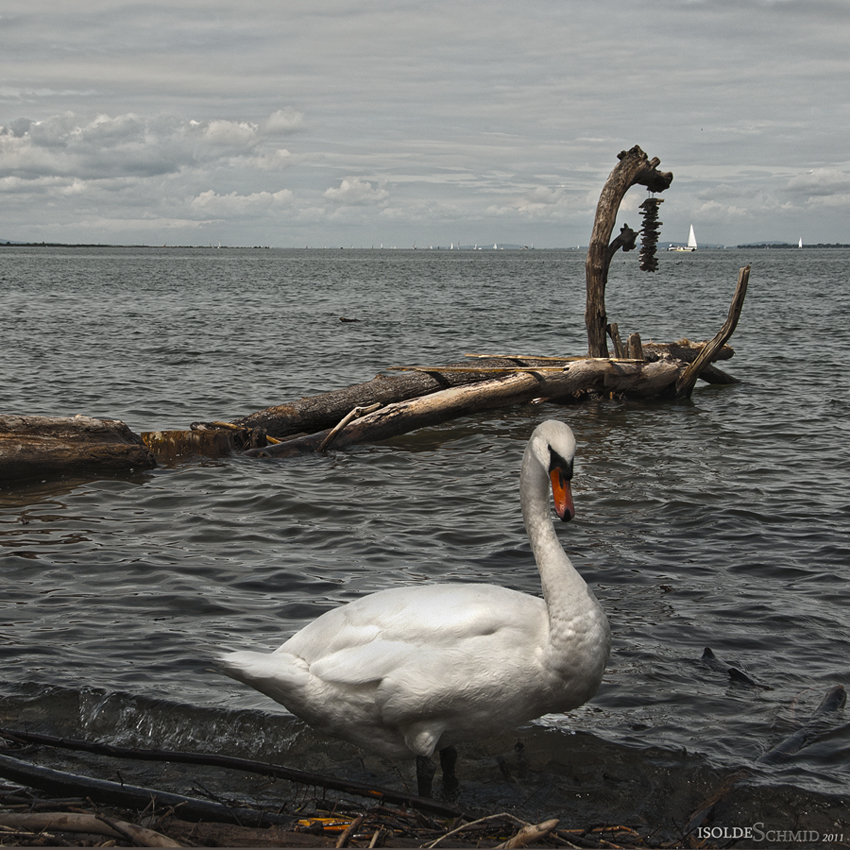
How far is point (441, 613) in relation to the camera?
4.31 m

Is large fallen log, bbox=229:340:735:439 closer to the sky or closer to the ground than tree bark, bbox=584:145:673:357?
closer to the ground

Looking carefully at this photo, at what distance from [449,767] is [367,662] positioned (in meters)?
0.92

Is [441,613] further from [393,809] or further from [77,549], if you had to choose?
[77,549]

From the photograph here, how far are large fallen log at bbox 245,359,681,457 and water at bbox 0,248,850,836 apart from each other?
0.91 ft

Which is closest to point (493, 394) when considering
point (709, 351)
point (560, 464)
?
point (709, 351)

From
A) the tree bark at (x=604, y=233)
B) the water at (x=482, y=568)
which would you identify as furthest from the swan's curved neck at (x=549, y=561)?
the tree bark at (x=604, y=233)

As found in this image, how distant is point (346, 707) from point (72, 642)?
109 inches

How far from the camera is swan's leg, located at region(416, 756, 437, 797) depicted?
4305 millimetres

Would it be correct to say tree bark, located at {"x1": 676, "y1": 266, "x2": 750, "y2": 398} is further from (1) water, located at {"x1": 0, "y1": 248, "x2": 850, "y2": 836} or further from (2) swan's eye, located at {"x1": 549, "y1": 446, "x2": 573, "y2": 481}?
(2) swan's eye, located at {"x1": 549, "y1": 446, "x2": 573, "y2": 481}

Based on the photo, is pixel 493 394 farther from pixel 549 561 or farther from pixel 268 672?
pixel 268 672

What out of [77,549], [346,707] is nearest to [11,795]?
[346,707]

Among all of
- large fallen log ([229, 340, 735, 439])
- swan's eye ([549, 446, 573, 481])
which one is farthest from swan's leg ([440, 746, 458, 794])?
large fallen log ([229, 340, 735, 439])

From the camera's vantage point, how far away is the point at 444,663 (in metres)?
4.16

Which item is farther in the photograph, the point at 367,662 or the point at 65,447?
the point at 65,447
